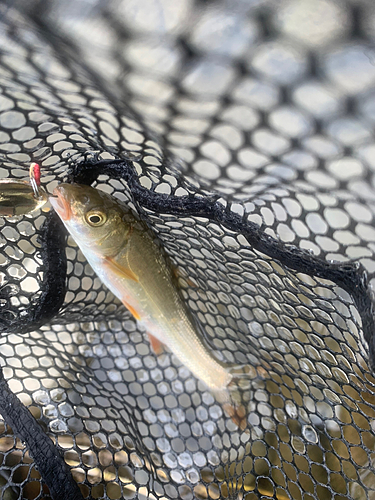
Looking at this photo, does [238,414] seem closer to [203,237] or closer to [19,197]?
[203,237]

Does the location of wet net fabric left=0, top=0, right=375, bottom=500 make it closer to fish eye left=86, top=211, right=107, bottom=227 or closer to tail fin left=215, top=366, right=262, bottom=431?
tail fin left=215, top=366, right=262, bottom=431

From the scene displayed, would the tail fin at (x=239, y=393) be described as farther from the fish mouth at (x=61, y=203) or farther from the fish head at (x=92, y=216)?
the fish mouth at (x=61, y=203)

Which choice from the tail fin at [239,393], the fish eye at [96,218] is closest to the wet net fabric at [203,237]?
the tail fin at [239,393]

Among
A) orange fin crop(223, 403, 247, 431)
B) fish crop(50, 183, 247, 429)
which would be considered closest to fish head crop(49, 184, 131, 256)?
fish crop(50, 183, 247, 429)

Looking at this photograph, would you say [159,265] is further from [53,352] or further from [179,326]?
[53,352]

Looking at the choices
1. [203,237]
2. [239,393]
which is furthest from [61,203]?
[239,393]
